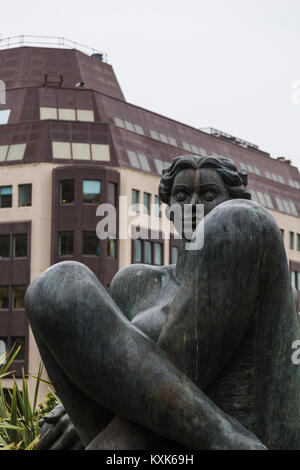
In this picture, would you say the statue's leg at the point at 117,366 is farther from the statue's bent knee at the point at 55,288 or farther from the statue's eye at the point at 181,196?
the statue's eye at the point at 181,196

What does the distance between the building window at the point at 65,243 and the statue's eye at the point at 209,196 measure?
38.8 m

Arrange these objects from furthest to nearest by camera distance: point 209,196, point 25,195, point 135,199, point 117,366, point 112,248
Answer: point 135,199 < point 25,195 < point 112,248 < point 209,196 < point 117,366

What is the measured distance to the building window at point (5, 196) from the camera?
1743 inches

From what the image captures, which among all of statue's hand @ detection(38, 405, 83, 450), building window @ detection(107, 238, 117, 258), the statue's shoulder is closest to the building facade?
building window @ detection(107, 238, 117, 258)

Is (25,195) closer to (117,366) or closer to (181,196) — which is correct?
(181,196)

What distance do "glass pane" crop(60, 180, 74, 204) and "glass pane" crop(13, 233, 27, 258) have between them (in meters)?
2.59

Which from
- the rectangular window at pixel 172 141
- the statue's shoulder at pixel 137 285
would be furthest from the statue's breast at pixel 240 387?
the rectangular window at pixel 172 141

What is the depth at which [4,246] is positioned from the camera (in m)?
43.8

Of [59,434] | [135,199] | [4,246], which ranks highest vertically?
[135,199]

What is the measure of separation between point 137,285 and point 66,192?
39.4 m

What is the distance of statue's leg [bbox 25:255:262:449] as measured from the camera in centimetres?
331

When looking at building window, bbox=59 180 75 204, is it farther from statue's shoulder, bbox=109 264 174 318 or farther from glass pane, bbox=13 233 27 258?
statue's shoulder, bbox=109 264 174 318

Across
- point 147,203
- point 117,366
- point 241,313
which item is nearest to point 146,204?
point 147,203

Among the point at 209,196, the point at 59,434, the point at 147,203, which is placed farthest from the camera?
→ the point at 147,203
